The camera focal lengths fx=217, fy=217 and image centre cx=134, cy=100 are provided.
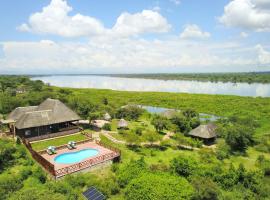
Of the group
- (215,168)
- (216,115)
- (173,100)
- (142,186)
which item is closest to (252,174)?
(215,168)

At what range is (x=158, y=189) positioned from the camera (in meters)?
13.0

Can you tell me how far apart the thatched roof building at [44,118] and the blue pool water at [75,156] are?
21.5 ft

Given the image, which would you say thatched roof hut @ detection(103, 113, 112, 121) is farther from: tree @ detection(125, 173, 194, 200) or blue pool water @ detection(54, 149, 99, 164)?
tree @ detection(125, 173, 194, 200)

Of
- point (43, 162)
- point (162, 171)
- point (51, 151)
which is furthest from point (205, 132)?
point (43, 162)

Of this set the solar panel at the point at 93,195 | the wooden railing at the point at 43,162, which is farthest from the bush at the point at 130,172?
the wooden railing at the point at 43,162

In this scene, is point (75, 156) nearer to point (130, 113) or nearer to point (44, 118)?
point (44, 118)

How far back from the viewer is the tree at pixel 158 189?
12.7 meters

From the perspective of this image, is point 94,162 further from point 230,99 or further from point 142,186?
point 230,99

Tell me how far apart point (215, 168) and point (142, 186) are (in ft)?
27.1

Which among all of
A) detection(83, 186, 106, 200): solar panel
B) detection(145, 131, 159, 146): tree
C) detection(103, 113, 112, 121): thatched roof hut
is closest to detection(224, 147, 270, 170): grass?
detection(145, 131, 159, 146): tree

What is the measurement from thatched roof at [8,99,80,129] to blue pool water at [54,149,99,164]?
656cm

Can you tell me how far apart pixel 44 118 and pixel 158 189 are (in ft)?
62.3

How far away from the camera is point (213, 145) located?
27.6m

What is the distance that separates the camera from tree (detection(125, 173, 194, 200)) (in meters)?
12.7
